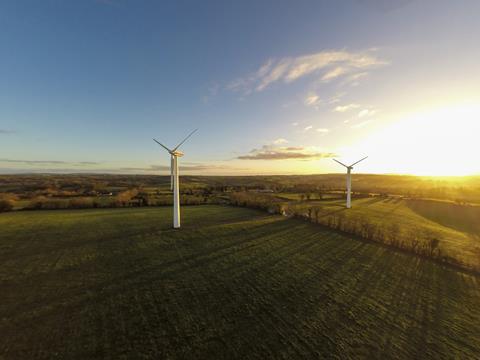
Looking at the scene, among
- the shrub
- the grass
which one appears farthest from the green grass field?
the shrub

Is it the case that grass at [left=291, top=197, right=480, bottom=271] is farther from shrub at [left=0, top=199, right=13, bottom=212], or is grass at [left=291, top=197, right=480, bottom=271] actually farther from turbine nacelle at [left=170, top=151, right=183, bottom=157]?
shrub at [left=0, top=199, right=13, bottom=212]

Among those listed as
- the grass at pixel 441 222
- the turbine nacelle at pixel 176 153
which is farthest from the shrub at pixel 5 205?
the grass at pixel 441 222

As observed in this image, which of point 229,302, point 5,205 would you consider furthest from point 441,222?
point 5,205

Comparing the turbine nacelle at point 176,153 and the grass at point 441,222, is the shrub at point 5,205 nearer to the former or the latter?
the turbine nacelle at point 176,153

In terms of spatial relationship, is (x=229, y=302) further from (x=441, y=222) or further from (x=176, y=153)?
(x=441, y=222)

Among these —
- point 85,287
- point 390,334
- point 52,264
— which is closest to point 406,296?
point 390,334

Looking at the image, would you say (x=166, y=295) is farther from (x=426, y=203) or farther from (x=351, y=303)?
(x=426, y=203)
